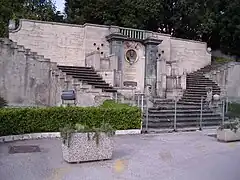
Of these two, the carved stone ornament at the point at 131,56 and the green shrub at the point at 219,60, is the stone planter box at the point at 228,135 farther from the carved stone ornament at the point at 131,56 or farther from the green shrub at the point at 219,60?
the green shrub at the point at 219,60

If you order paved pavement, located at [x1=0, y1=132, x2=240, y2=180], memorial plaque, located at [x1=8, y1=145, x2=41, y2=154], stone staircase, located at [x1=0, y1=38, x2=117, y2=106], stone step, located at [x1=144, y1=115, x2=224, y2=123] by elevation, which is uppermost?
stone staircase, located at [x1=0, y1=38, x2=117, y2=106]

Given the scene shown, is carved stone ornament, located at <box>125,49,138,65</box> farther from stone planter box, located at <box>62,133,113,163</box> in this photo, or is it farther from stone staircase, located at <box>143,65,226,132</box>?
stone planter box, located at <box>62,133,113,163</box>

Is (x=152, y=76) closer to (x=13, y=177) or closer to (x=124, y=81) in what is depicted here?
(x=124, y=81)

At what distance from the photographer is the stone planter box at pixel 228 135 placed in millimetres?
11602

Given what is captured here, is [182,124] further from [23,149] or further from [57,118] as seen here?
[23,149]


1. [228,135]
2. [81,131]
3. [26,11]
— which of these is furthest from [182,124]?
[26,11]

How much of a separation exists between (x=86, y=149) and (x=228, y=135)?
593cm

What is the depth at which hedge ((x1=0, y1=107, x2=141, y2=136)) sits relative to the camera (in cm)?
1069

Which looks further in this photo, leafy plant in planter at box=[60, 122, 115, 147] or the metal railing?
the metal railing

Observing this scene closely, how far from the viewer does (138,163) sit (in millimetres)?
8039

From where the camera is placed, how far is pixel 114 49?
21.4 metres

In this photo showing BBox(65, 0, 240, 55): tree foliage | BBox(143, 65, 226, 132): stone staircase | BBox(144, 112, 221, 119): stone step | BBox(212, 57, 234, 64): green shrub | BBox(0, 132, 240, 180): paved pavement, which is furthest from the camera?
BBox(212, 57, 234, 64): green shrub

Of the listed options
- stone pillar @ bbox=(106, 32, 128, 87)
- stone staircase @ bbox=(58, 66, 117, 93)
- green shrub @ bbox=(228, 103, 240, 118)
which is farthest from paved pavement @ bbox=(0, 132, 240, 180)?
stone pillar @ bbox=(106, 32, 128, 87)

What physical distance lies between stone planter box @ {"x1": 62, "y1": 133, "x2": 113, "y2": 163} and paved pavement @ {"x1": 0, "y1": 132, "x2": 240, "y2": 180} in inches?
7.6
